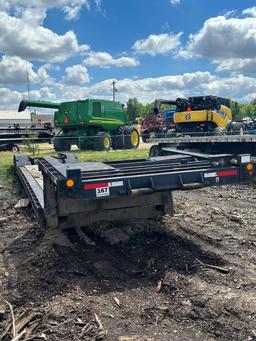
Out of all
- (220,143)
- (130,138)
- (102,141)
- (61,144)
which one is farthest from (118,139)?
(220,143)

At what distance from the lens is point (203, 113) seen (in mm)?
20828

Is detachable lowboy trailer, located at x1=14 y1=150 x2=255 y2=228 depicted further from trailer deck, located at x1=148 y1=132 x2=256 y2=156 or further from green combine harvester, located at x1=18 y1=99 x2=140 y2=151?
green combine harvester, located at x1=18 y1=99 x2=140 y2=151

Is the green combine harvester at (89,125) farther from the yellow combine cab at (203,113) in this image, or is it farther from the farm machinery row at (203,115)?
the yellow combine cab at (203,113)

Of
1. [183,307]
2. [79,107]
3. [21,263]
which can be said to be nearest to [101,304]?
[183,307]

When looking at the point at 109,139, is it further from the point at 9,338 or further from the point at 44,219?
the point at 9,338

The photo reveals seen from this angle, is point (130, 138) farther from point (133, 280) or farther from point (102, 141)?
point (133, 280)

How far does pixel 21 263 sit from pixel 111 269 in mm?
1128

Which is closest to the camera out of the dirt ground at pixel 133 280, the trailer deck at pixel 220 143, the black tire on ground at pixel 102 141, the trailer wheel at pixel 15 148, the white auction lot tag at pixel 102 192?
the dirt ground at pixel 133 280

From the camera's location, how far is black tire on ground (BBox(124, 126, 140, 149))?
24734 mm

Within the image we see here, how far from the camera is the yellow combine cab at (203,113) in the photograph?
20.8m

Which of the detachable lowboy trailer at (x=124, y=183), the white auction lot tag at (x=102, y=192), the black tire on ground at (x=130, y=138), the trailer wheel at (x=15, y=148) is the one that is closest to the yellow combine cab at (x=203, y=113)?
the black tire on ground at (x=130, y=138)

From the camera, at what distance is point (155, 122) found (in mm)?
41469

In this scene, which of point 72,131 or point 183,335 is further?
point 72,131

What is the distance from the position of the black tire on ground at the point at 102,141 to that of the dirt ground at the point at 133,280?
1569cm
